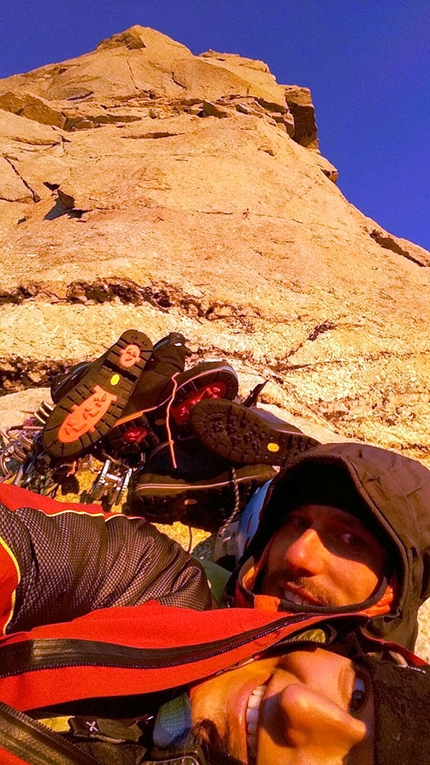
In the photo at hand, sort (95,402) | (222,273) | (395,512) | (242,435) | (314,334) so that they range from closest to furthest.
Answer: (395,512) < (242,435) < (95,402) < (314,334) < (222,273)

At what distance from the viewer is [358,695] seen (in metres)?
1.27

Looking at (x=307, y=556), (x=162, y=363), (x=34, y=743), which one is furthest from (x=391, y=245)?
(x=34, y=743)

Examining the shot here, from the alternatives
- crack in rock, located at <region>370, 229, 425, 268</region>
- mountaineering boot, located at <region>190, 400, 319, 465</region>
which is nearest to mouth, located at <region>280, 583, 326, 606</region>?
mountaineering boot, located at <region>190, 400, 319, 465</region>

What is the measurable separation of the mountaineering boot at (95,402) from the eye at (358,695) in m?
2.13

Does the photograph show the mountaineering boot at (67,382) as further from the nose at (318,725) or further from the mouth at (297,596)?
the nose at (318,725)

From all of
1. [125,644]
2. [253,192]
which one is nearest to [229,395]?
[125,644]

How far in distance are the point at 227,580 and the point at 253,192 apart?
24.2 ft

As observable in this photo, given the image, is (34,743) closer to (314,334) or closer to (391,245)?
(314,334)

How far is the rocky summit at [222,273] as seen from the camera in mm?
4676

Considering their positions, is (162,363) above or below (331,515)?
above

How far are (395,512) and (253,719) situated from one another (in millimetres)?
947

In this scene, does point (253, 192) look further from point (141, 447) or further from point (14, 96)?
point (14, 96)

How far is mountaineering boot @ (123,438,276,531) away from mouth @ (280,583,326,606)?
97cm

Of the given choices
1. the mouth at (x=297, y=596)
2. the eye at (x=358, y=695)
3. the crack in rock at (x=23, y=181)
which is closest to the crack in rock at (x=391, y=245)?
the crack in rock at (x=23, y=181)
